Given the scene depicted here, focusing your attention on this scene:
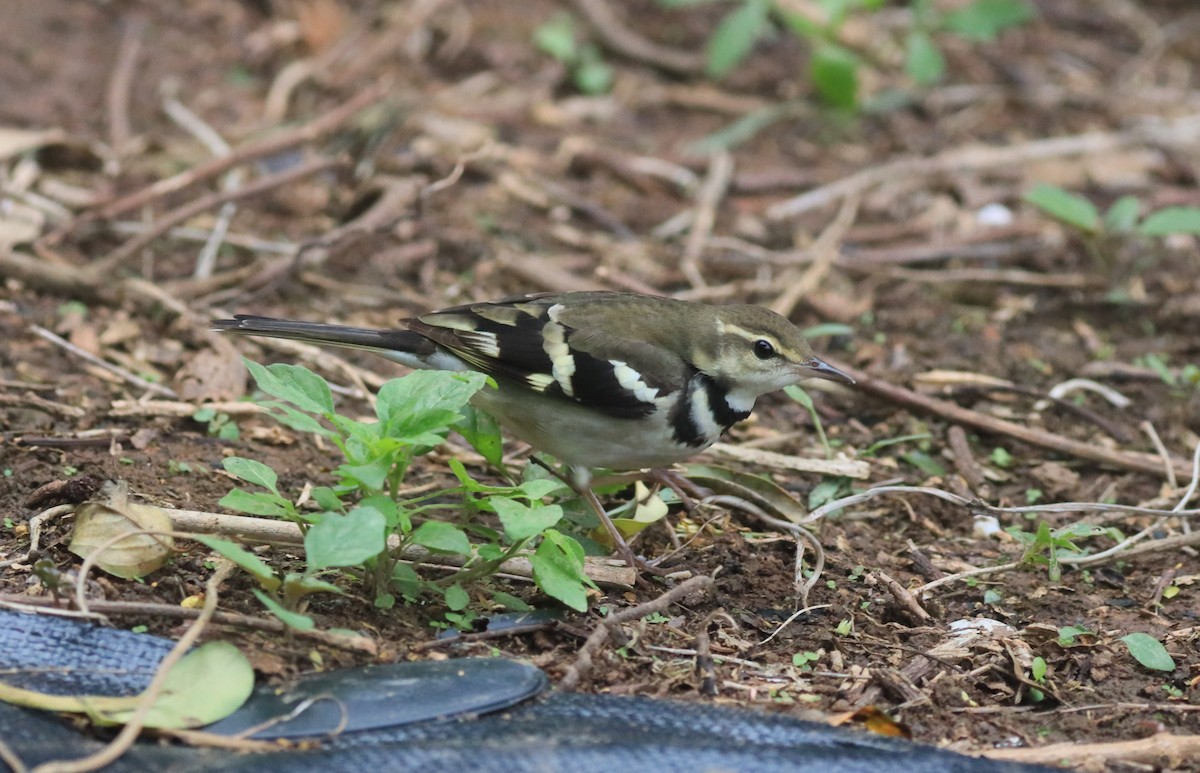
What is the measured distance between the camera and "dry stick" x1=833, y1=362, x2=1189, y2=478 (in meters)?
5.67

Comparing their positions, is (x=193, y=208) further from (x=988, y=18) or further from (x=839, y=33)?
(x=988, y=18)

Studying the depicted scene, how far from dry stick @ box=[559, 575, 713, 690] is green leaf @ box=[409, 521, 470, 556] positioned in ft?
1.52

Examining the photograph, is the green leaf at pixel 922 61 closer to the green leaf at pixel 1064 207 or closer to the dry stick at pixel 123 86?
the green leaf at pixel 1064 207

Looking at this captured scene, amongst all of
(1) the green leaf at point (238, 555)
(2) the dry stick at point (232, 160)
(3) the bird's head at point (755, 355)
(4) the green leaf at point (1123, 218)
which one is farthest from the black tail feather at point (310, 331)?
(4) the green leaf at point (1123, 218)

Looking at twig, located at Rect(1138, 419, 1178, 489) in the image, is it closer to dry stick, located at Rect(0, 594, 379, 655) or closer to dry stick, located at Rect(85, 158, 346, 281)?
dry stick, located at Rect(0, 594, 379, 655)

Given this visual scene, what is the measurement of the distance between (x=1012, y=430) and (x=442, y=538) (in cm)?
307

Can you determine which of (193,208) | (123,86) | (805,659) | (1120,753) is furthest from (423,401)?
(123,86)

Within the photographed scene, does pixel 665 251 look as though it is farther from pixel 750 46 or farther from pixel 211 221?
pixel 750 46

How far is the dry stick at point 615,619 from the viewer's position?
3.80 meters

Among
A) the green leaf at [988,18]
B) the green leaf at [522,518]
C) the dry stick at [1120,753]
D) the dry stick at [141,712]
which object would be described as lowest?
the dry stick at [1120,753]

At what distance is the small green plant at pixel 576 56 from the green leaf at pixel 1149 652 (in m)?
6.48

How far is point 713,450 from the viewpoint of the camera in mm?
5492

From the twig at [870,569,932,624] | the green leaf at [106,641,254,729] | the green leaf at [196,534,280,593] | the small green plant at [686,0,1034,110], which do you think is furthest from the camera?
the small green plant at [686,0,1034,110]

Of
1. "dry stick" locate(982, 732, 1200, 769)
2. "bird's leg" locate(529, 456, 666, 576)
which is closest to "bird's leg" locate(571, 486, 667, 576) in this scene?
"bird's leg" locate(529, 456, 666, 576)
